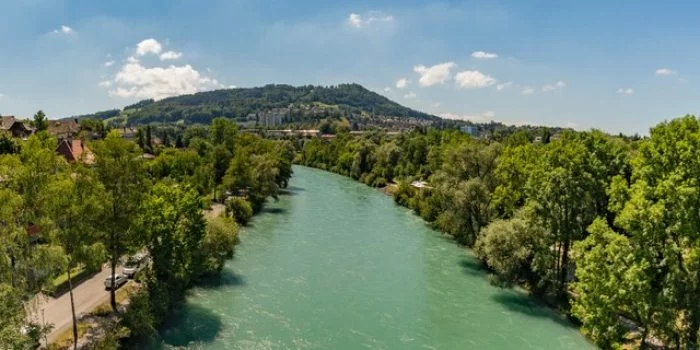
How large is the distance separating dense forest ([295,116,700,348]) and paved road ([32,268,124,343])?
23388 mm

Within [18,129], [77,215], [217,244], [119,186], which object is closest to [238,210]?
[217,244]

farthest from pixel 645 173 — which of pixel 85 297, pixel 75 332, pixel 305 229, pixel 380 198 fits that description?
pixel 380 198

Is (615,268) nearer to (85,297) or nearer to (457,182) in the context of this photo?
(457,182)

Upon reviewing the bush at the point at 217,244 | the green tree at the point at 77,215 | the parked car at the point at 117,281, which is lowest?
the parked car at the point at 117,281

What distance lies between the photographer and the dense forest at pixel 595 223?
19.0m

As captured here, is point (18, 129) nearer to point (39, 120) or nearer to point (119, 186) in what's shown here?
point (39, 120)

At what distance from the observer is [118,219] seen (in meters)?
22.0

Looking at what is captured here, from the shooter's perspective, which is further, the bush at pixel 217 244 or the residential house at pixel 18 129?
the residential house at pixel 18 129

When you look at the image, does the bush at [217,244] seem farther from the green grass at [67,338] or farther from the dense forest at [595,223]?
the dense forest at [595,223]

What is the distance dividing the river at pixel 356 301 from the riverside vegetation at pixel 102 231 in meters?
2.07

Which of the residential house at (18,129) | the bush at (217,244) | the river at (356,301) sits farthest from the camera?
the residential house at (18,129)

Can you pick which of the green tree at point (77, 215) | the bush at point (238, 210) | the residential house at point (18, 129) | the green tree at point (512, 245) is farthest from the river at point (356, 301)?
the residential house at point (18, 129)

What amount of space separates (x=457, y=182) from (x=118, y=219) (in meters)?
27.3

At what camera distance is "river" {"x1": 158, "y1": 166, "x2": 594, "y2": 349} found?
24.6 meters
